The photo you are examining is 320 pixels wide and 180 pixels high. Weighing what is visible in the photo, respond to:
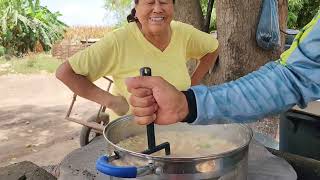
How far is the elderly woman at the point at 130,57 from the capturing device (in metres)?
2.24

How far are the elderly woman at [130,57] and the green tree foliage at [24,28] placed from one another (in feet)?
34.7

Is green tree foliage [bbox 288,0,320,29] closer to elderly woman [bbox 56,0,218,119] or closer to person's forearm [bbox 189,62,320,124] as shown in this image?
elderly woman [bbox 56,0,218,119]

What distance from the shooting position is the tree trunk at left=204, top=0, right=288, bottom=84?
11.1 feet

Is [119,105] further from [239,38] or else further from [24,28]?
[24,28]

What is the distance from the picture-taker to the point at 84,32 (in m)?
14.2

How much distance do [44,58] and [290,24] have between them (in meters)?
7.23

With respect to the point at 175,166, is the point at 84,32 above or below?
below

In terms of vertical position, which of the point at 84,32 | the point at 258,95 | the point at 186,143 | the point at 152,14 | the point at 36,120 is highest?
the point at 152,14

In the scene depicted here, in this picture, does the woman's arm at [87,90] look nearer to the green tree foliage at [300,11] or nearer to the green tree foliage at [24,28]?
the green tree foliage at [24,28]

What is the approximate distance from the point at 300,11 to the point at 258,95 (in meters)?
12.4

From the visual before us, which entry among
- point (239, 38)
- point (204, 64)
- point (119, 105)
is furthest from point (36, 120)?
point (119, 105)

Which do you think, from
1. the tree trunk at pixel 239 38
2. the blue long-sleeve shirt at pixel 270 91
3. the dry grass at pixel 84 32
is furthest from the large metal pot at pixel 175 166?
the dry grass at pixel 84 32

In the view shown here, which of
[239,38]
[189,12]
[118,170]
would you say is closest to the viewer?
[118,170]

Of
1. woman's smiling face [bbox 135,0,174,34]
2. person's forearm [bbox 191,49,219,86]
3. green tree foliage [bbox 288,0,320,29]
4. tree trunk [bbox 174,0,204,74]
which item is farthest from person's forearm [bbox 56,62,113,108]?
green tree foliage [bbox 288,0,320,29]
